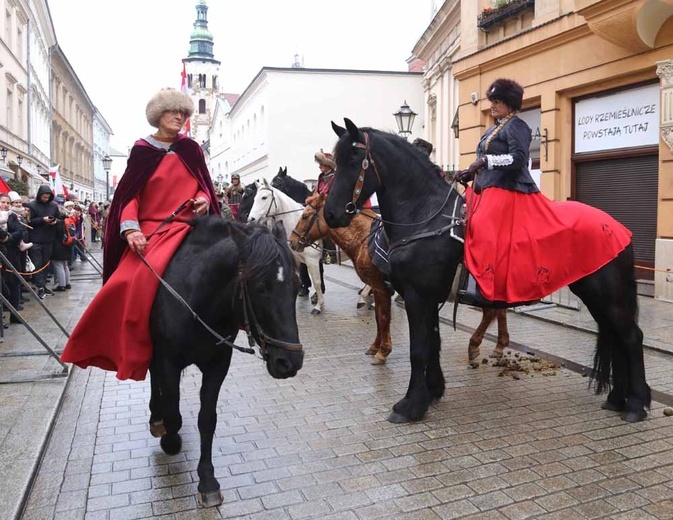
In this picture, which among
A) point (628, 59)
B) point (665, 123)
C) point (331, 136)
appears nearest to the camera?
point (665, 123)

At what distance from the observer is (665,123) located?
9.52 m

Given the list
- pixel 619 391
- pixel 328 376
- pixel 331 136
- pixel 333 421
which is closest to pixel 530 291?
pixel 619 391

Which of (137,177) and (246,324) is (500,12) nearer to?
(137,177)

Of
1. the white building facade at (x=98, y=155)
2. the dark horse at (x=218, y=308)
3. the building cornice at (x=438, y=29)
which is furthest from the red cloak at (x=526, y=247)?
the white building facade at (x=98, y=155)

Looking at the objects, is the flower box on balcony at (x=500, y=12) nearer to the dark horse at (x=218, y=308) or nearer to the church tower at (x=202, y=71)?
the dark horse at (x=218, y=308)

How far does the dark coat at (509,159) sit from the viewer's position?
463 cm

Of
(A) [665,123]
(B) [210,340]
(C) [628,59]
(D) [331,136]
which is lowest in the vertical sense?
(B) [210,340]

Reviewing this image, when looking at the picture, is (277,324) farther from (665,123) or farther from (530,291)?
(665,123)

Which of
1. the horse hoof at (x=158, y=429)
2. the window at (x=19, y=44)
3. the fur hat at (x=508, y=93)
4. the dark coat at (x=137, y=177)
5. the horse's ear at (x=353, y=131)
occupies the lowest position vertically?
the horse hoof at (x=158, y=429)

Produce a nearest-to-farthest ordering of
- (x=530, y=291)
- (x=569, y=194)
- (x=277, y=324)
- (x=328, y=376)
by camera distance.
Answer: (x=277, y=324), (x=530, y=291), (x=328, y=376), (x=569, y=194)

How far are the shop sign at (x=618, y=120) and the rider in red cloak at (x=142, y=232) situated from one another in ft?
30.0

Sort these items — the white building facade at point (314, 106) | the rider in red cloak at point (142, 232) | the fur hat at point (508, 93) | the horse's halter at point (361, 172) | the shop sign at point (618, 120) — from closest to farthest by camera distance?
the rider in red cloak at point (142, 232)
the fur hat at point (508, 93)
the horse's halter at point (361, 172)
the shop sign at point (618, 120)
the white building facade at point (314, 106)

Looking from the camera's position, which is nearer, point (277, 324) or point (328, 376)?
point (277, 324)

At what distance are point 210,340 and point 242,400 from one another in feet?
6.79
